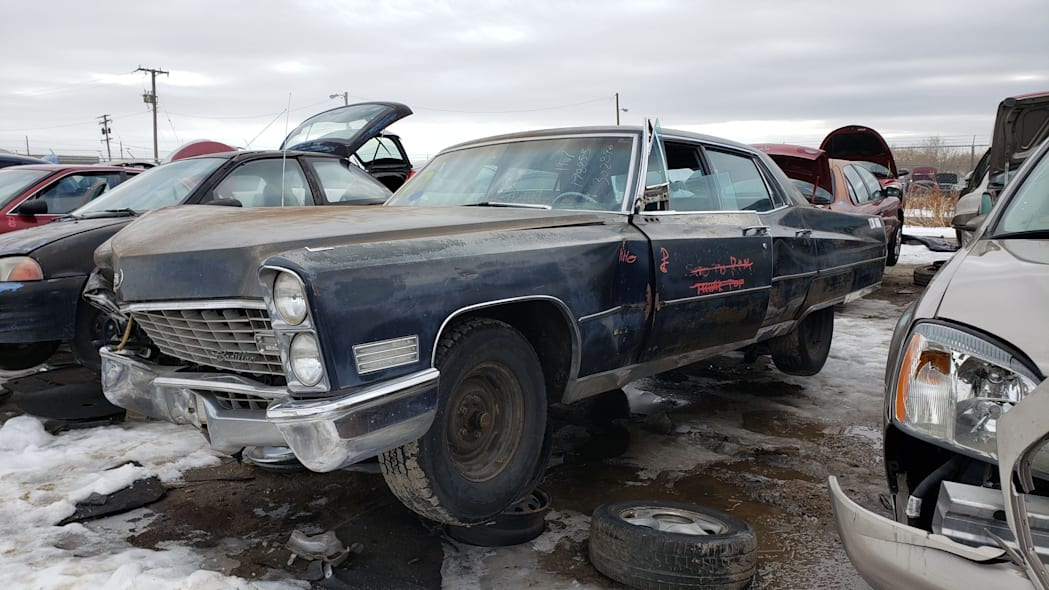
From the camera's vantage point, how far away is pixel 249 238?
9.02 ft

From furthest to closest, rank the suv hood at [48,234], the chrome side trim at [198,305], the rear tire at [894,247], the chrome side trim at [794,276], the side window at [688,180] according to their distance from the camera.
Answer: the rear tire at [894,247] < the suv hood at [48,234] < the chrome side trim at [794,276] < the side window at [688,180] < the chrome side trim at [198,305]

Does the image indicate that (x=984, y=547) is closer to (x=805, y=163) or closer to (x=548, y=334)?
(x=548, y=334)

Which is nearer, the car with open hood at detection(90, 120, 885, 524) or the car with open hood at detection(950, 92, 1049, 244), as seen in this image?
the car with open hood at detection(90, 120, 885, 524)

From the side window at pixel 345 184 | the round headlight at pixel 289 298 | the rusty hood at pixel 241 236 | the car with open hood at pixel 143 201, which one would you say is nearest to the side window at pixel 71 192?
the car with open hood at pixel 143 201

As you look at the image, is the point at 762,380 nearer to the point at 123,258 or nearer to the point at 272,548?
the point at 272,548

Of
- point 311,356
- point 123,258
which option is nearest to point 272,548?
point 311,356

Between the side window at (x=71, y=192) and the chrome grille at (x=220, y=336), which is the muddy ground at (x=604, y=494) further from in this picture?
the side window at (x=71, y=192)

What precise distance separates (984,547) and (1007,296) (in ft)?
2.35

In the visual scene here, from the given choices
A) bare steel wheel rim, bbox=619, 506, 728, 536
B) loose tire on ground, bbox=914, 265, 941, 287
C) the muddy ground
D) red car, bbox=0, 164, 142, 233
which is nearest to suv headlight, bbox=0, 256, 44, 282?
the muddy ground

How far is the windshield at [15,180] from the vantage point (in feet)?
23.8

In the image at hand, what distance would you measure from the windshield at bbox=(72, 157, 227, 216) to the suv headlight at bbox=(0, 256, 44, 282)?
90 centimetres

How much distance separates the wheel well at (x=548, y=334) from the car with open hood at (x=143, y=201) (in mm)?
1427

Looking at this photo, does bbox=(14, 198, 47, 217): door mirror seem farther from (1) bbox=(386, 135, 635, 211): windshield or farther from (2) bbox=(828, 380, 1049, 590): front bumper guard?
(2) bbox=(828, 380, 1049, 590): front bumper guard

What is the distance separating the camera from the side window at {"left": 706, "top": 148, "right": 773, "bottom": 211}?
4.41 meters
